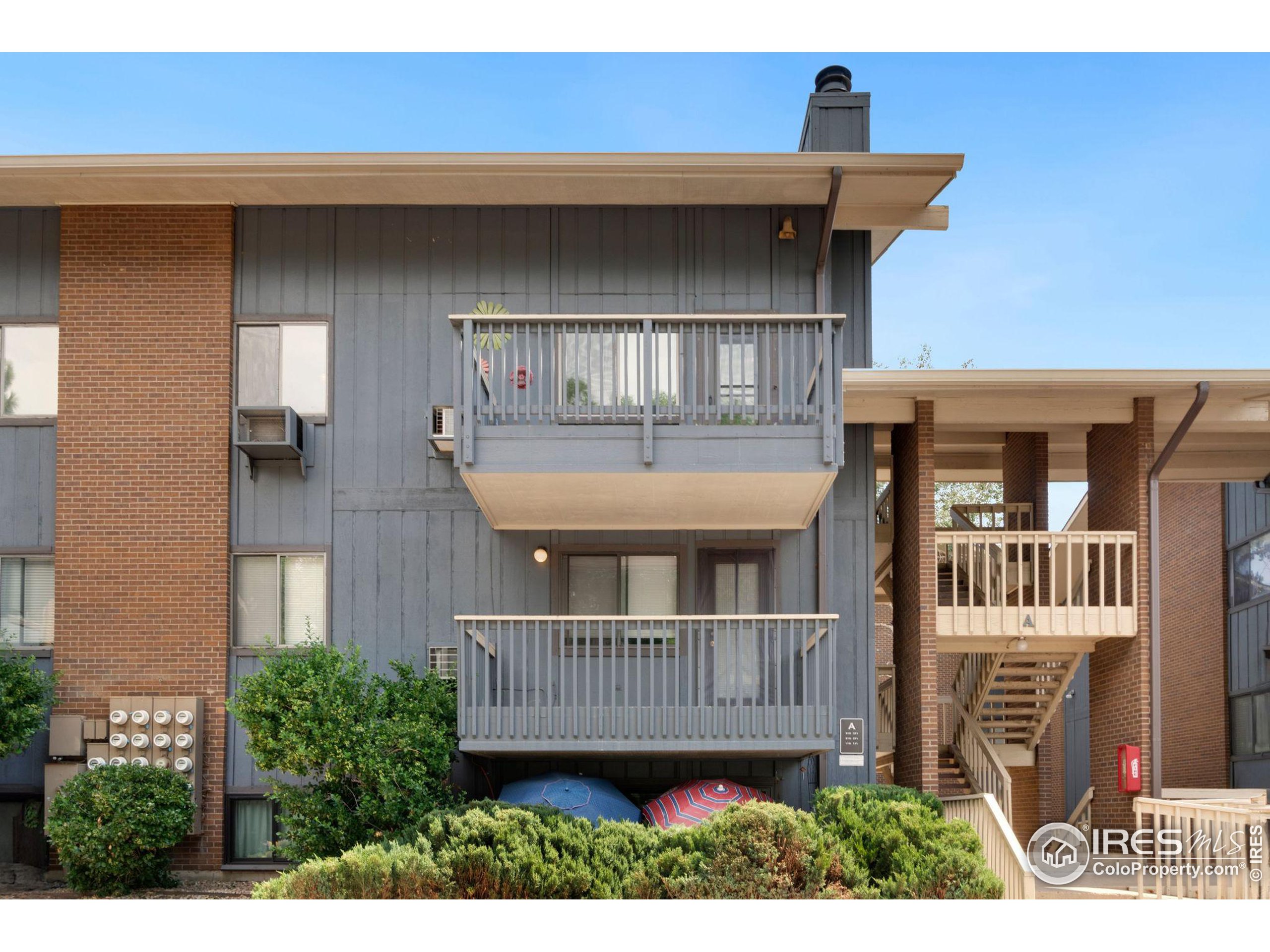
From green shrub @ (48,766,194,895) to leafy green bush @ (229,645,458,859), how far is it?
4.26 feet

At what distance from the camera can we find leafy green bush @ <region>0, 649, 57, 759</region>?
36.5ft

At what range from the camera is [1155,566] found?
45.4 ft

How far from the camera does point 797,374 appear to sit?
11.0 meters

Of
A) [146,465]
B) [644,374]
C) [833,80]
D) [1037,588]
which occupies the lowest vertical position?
[1037,588]

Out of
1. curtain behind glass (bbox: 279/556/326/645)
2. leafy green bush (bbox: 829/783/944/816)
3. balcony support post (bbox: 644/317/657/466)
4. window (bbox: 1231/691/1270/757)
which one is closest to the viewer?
balcony support post (bbox: 644/317/657/466)

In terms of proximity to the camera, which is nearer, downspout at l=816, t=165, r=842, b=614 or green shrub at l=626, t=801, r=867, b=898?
green shrub at l=626, t=801, r=867, b=898

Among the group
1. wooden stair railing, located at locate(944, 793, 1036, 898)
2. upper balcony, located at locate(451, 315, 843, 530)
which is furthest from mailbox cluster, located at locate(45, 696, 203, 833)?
wooden stair railing, located at locate(944, 793, 1036, 898)

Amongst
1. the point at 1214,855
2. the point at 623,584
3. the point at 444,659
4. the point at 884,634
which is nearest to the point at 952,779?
the point at 1214,855

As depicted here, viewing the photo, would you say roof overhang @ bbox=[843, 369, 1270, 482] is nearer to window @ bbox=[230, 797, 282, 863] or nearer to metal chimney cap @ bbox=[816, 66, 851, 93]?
metal chimney cap @ bbox=[816, 66, 851, 93]

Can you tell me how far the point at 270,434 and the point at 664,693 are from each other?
5119 millimetres

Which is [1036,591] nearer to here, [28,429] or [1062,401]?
[1062,401]

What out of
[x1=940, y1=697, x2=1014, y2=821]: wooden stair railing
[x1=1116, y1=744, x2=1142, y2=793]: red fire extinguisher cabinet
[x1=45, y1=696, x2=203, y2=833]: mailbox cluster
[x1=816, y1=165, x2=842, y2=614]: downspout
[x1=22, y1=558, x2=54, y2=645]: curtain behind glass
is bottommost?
[x1=940, y1=697, x2=1014, y2=821]: wooden stair railing

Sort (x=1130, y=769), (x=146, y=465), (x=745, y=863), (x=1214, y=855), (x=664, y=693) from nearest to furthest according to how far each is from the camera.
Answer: (x=745, y=863)
(x=1214, y=855)
(x=664, y=693)
(x=146, y=465)
(x=1130, y=769)

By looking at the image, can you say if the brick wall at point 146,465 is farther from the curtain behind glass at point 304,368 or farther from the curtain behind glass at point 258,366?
the curtain behind glass at point 304,368
